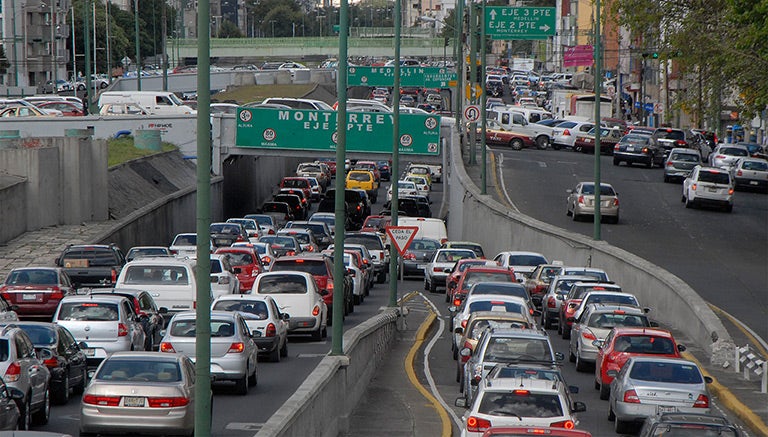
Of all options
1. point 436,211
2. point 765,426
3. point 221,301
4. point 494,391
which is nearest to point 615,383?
point 765,426

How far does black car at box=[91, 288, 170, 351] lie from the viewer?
24.9m

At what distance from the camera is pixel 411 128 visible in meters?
65.1

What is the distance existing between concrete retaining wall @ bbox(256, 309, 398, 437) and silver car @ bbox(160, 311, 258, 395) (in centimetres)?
166

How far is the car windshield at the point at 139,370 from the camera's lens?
17125mm

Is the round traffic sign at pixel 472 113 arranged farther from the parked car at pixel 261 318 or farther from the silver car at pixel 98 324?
the silver car at pixel 98 324

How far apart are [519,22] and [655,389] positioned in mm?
43823

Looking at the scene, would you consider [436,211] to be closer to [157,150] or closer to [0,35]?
[157,150]

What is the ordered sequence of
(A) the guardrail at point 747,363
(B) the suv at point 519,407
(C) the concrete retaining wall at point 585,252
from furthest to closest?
(C) the concrete retaining wall at point 585,252
(A) the guardrail at point 747,363
(B) the suv at point 519,407

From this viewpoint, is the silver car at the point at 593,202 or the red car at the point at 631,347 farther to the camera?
the silver car at the point at 593,202

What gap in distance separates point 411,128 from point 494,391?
4864cm

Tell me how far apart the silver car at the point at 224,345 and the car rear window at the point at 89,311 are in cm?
131

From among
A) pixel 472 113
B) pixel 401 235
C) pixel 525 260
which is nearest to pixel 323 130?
pixel 472 113

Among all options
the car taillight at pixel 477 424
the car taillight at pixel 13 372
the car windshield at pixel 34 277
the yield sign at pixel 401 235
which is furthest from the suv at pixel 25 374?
the yield sign at pixel 401 235

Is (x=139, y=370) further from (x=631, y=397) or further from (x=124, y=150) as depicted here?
(x=124, y=150)
